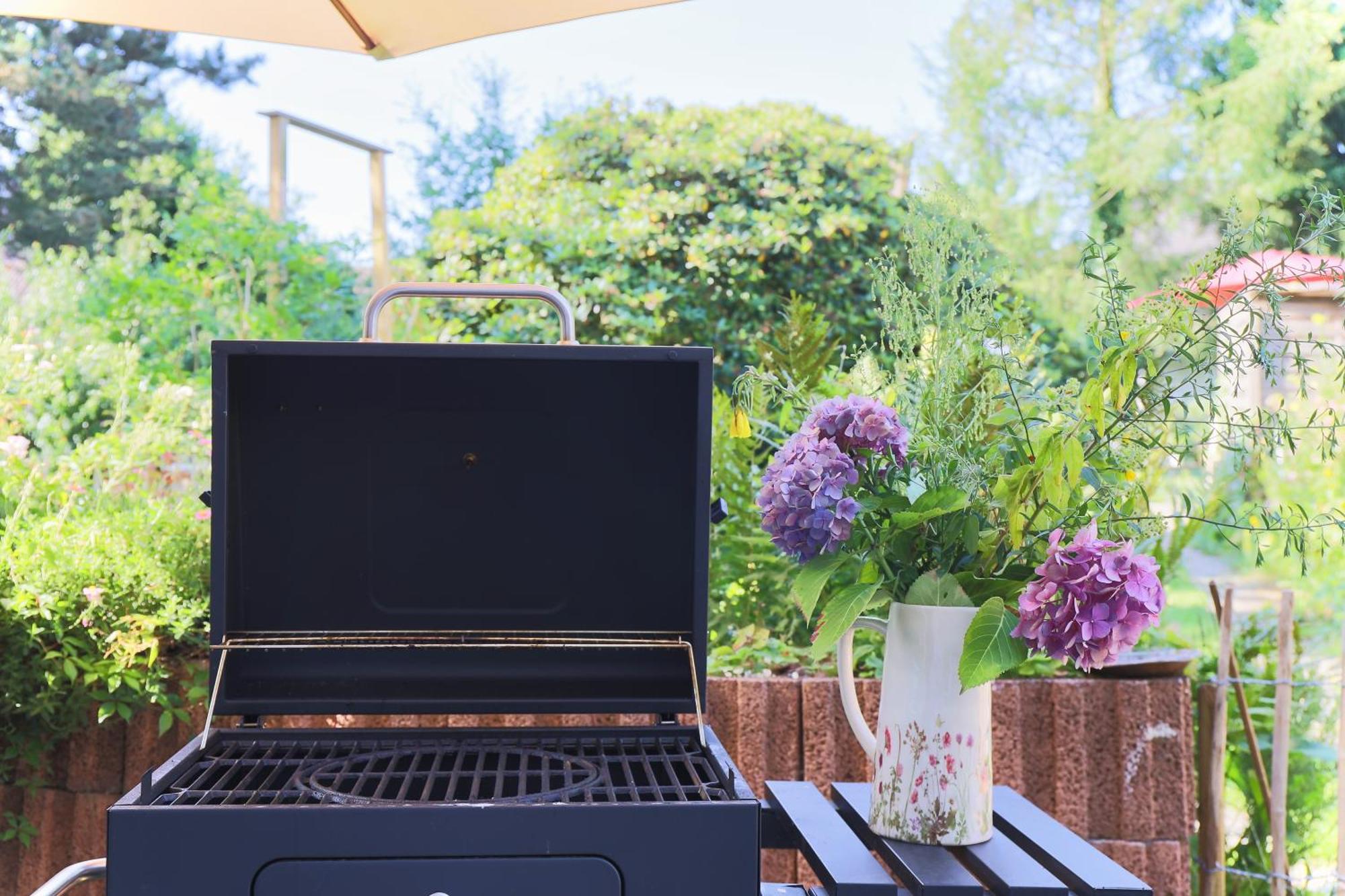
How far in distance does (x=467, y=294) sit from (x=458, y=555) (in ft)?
1.24

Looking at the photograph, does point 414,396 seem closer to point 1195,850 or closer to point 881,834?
point 881,834

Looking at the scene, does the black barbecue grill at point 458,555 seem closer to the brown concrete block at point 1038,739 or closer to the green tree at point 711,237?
the brown concrete block at point 1038,739

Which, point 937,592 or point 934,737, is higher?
point 937,592

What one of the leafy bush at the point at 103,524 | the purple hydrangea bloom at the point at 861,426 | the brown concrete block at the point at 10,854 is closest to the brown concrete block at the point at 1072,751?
the purple hydrangea bloom at the point at 861,426

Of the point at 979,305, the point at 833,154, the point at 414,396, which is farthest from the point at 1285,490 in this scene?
the point at 414,396

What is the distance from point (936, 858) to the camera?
1406 millimetres

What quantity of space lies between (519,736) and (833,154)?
14.8 feet

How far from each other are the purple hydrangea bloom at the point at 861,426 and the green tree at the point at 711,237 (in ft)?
12.6

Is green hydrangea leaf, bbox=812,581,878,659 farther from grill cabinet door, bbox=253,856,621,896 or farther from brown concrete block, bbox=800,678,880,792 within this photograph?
brown concrete block, bbox=800,678,880,792

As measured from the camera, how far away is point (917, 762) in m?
1.46

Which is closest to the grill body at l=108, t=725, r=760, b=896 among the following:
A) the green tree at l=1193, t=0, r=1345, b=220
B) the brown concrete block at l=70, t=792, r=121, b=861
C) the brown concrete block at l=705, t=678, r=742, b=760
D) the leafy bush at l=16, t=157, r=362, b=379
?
the brown concrete block at l=705, t=678, r=742, b=760

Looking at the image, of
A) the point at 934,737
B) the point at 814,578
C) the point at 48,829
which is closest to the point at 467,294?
the point at 814,578

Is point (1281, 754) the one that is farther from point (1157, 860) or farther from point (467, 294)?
point (467, 294)

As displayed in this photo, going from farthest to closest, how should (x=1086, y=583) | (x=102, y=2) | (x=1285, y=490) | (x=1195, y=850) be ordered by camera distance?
(x=1285, y=490), (x=1195, y=850), (x=102, y=2), (x=1086, y=583)
